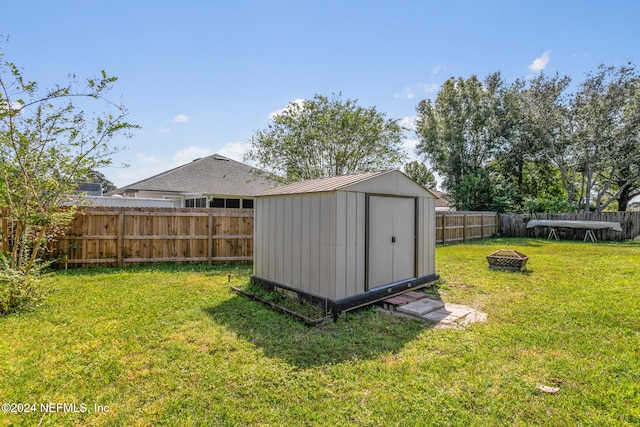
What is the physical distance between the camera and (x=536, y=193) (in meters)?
22.1

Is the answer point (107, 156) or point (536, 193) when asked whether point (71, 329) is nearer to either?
point (107, 156)

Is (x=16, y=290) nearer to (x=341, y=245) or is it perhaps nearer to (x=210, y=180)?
(x=341, y=245)

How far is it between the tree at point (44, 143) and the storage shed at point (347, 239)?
112 inches

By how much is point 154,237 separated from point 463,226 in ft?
41.3

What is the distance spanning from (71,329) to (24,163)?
263 centimetres

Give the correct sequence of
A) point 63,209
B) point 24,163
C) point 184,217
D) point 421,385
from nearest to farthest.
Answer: point 421,385, point 24,163, point 63,209, point 184,217

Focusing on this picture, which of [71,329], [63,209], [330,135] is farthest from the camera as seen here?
[330,135]

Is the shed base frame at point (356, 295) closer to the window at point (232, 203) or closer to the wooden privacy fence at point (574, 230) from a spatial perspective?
the window at point (232, 203)

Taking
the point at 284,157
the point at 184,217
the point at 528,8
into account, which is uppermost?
the point at 528,8

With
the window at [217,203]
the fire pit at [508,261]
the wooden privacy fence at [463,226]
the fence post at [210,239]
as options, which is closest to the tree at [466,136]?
the wooden privacy fence at [463,226]

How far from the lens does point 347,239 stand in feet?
13.9

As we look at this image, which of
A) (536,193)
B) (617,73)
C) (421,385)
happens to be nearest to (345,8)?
(421,385)

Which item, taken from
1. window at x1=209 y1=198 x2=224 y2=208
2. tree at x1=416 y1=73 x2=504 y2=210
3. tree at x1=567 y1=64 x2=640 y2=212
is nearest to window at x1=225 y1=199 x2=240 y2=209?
window at x1=209 y1=198 x2=224 y2=208

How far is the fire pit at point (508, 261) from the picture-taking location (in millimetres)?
7051
